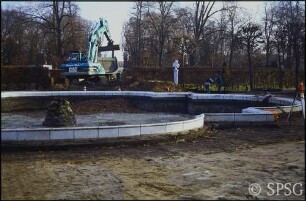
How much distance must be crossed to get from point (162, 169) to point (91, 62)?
62.8ft

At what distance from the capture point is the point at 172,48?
4331 centimetres

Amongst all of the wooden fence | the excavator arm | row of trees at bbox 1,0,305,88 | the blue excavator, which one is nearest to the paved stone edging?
the blue excavator

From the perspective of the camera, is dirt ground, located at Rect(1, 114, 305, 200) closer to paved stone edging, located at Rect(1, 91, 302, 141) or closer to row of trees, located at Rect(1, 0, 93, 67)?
paved stone edging, located at Rect(1, 91, 302, 141)

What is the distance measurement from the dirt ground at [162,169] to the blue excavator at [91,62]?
52.4 feet

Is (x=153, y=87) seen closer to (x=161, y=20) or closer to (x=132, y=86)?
(x=132, y=86)

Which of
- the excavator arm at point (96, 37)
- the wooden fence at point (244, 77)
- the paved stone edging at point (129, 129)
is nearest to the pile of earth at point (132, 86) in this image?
the excavator arm at point (96, 37)

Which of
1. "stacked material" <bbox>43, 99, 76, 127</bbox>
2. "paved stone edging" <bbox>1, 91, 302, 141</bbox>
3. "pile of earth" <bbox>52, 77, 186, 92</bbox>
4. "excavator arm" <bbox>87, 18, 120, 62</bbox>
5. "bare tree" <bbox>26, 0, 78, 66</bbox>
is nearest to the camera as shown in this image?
"paved stone edging" <bbox>1, 91, 302, 141</bbox>

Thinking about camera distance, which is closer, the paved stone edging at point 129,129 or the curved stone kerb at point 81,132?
the curved stone kerb at point 81,132

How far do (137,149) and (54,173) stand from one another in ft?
8.33

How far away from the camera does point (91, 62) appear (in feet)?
85.2

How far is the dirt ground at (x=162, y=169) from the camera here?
6.12 metres

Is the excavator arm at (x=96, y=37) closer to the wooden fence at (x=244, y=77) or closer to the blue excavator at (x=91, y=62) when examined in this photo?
the blue excavator at (x=91, y=62)

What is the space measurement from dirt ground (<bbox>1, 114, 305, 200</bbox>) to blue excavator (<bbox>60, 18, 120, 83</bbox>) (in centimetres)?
1598

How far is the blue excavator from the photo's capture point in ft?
83.7
